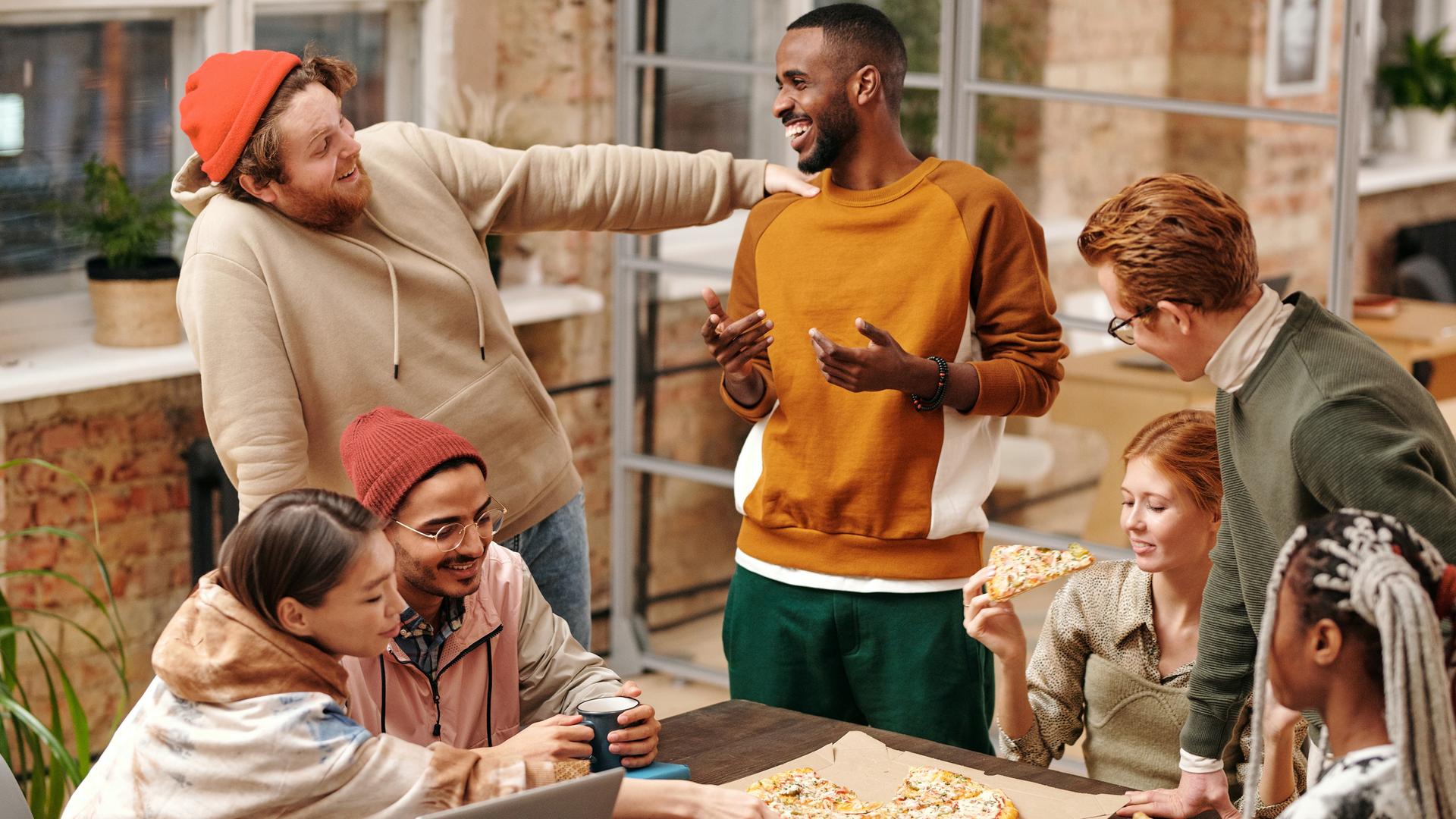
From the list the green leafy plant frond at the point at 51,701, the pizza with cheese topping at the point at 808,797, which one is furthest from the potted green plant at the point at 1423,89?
the pizza with cheese topping at the point at 808,797

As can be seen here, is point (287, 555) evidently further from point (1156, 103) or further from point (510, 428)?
point (1156, 103)

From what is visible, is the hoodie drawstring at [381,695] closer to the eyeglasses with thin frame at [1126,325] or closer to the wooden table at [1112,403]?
the eyeglasses with thin frame at [1126,325]

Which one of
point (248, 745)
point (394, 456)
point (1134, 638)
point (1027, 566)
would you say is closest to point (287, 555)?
point (248, 745)

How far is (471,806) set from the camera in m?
1.60

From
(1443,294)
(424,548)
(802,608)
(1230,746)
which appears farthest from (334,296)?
(1443,294)

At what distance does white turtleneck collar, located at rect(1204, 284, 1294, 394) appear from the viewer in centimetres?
184

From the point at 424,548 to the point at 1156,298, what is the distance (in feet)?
2.97

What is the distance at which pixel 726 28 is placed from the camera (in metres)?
4.44

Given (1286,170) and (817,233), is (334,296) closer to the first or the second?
(817,233)

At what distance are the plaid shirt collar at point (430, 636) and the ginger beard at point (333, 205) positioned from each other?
65 cm

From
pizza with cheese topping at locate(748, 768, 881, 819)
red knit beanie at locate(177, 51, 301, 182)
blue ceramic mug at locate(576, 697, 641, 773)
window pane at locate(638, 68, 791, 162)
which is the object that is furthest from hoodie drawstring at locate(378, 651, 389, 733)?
window pane at locate(638, 68, 791, 162)

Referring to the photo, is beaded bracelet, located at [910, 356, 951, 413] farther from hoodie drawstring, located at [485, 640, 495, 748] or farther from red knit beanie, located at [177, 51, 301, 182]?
red knit beanie, located at [177, 51, 301, 182]

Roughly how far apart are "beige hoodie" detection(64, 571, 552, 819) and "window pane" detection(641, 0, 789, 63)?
298 cm

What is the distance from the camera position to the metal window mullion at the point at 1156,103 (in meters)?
3.62
